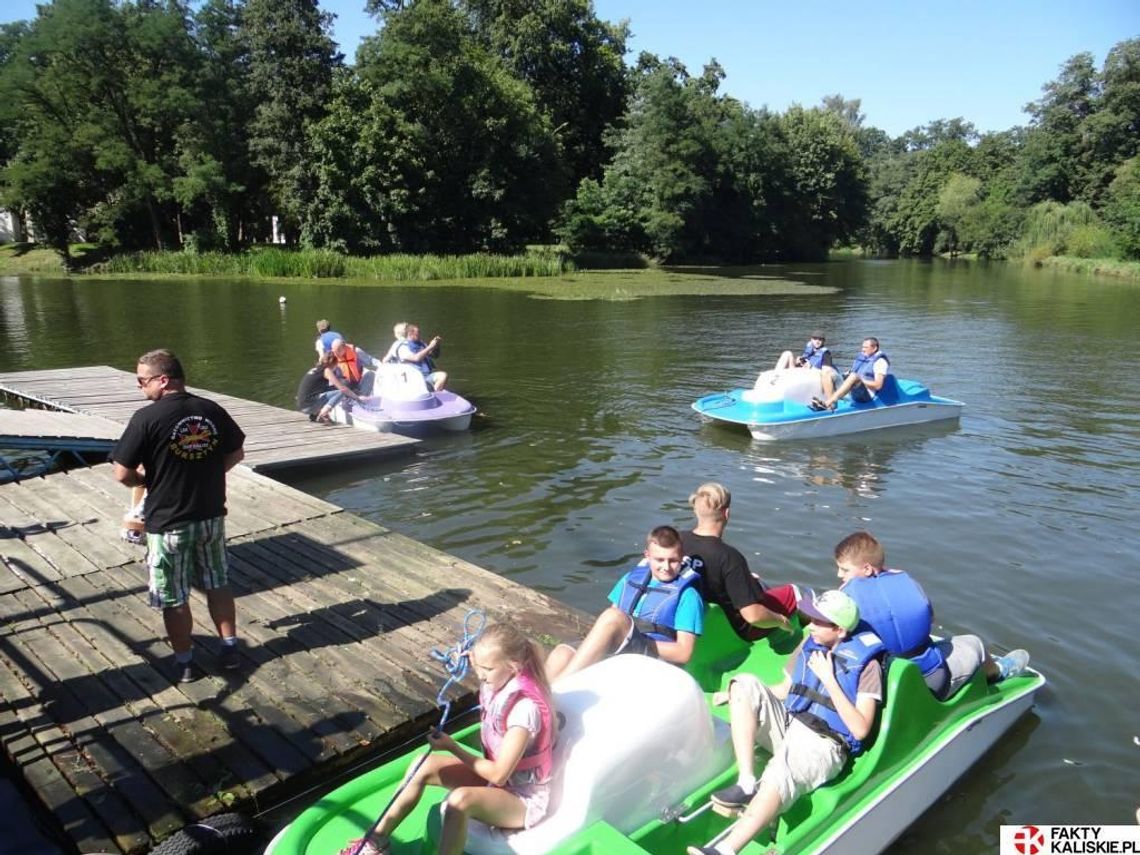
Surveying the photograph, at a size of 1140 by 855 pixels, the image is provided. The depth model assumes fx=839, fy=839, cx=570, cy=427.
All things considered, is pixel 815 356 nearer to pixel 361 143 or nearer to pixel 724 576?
pixel 724 576

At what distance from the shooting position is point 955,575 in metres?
7.77

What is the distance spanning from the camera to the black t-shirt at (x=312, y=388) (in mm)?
12734

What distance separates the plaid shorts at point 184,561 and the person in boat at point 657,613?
2084 mm

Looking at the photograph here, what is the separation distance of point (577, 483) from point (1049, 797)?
6.40 m

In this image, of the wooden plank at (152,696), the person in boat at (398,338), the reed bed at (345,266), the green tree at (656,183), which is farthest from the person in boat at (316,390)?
the green tree at (656,183)

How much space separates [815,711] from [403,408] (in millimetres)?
9131

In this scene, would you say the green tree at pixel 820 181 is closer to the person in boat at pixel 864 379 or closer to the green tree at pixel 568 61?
the green tree at pixel 568 61

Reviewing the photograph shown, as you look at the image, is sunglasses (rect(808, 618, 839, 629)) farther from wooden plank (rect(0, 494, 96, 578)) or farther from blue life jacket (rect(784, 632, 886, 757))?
wooden plank (rect(0, 494, 96, 578))

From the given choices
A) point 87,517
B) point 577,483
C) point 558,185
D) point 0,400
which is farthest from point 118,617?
point 558,185

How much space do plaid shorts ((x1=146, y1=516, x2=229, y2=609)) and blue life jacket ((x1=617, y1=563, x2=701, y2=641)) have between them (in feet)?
7.87

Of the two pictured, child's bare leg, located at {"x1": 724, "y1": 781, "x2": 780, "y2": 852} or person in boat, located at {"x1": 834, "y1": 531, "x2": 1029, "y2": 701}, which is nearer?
child's bare leg, located at {"x1": 724, "y1": 781, "x2": 780, "y2": 852}

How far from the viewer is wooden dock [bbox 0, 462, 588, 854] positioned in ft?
13.9

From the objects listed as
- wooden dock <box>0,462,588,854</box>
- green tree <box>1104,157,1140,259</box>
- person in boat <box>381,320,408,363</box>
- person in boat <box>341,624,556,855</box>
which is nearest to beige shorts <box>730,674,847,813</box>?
person in boat <box>341,624,556,855</box>

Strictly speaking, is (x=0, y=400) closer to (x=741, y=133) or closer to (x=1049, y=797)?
(x=1049, y=797)
